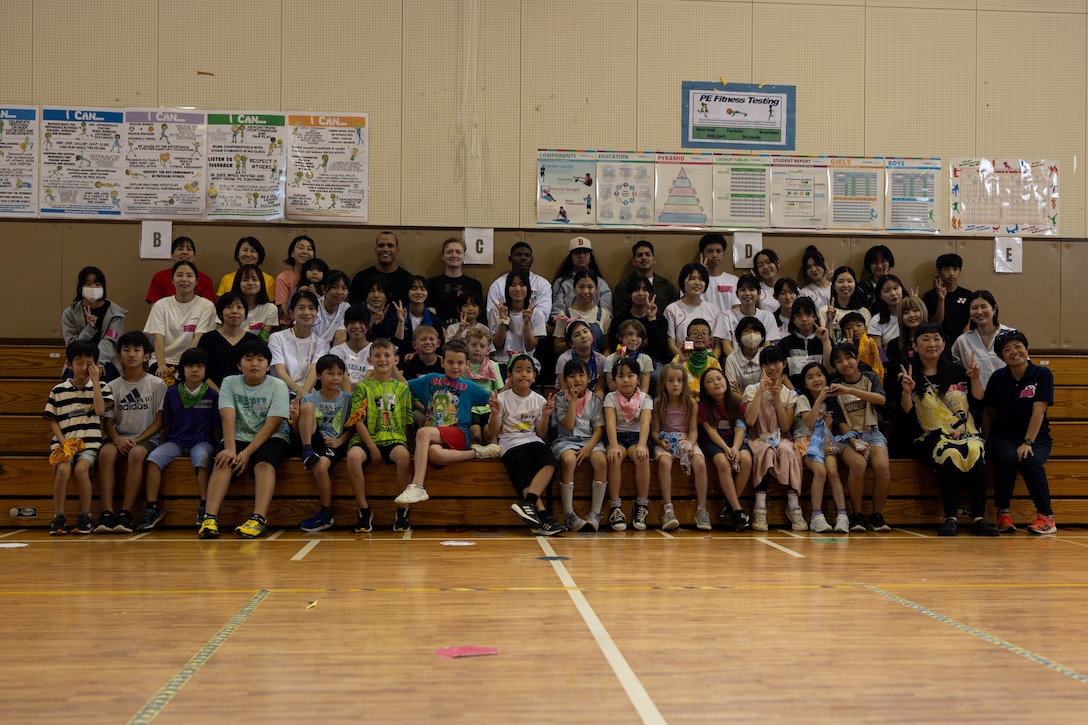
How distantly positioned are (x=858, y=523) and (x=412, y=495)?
9.00ft

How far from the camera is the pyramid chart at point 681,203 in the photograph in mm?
7840

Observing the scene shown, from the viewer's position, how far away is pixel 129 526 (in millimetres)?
5570

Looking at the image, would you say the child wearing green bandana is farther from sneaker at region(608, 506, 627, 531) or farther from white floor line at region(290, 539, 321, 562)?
sneaker at region(608, 506, 627, 531)

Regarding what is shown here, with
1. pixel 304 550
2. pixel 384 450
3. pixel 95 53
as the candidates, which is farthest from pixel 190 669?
pixel 95 53

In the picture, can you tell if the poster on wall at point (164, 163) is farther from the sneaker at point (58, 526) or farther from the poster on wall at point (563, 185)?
the sneaker at point (58, 526)

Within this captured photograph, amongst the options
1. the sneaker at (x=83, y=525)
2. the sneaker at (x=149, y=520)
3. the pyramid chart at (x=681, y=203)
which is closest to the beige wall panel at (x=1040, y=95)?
the pyramid chart at (x=681, y=203)

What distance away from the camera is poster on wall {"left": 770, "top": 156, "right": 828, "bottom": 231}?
7891 millimetres

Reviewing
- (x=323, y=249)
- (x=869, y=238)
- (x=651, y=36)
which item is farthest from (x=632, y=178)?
(x=323, y=249)

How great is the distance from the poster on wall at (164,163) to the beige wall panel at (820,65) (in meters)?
4.65

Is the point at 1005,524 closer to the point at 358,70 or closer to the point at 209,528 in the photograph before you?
the point at 209,528

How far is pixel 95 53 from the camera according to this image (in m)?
7.45

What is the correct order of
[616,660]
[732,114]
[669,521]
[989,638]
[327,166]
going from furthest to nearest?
[732,114] < [327,166] < [669,521] < [989,638] < [616,660]

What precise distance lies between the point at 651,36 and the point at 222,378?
4.40 metres

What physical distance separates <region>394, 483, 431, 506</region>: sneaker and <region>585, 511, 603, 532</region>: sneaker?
0.99 metres
